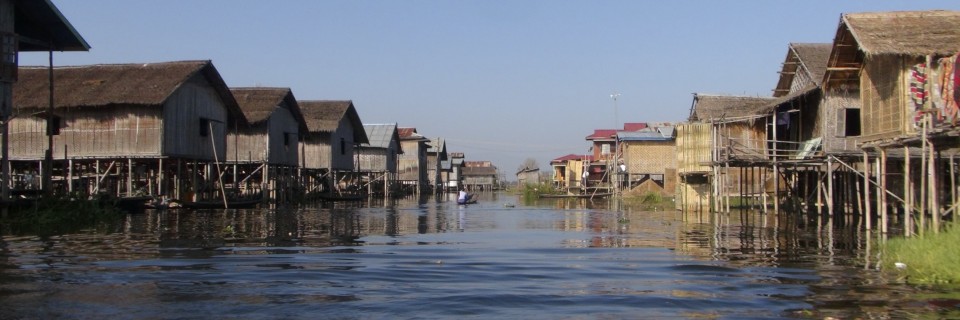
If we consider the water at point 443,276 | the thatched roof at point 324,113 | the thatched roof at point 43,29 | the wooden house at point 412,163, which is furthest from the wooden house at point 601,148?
the water at point 443,276

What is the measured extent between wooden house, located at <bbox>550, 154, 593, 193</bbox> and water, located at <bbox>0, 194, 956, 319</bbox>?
46485mm

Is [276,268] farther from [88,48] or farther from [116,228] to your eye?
[88,48]

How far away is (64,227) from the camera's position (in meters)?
18.0

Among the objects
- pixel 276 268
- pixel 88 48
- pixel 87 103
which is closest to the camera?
pixel 276 268

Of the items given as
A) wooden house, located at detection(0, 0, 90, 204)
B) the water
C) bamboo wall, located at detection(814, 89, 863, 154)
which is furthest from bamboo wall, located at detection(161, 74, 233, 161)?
bamboo wall, located at detection(814, 89, 863, 154)

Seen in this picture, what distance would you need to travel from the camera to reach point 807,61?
25109 millimetres

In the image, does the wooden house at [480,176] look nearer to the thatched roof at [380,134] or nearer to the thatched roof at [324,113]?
the thatched roof at [380,134]

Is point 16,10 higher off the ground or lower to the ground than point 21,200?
higher

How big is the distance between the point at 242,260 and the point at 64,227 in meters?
7.82

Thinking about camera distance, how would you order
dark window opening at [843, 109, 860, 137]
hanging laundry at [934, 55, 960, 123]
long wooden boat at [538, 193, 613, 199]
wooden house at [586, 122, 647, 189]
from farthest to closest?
wooden house at [586, 122, 647, 189]
long wooden boat at [538, 193, 613, 199]
dark window opening at [843, 109, 860, 137]
hanging laundry at [934, 55, 960, 123]

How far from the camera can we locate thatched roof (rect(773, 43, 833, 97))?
24531mm

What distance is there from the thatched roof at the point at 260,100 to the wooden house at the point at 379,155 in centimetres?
1703

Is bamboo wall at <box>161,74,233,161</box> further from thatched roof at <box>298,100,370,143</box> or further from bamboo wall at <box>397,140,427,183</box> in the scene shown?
bamboo wall at <box>397,140,427,183</box>

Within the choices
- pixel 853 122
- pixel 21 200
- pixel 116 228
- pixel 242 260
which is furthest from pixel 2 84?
pixel 853 122
